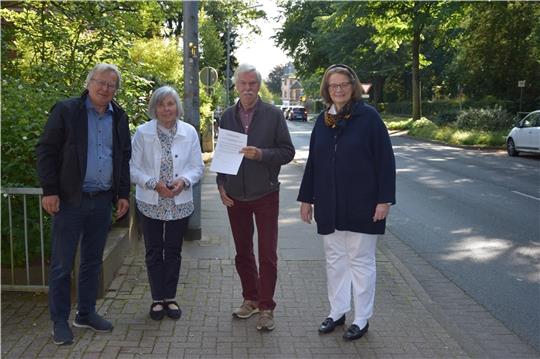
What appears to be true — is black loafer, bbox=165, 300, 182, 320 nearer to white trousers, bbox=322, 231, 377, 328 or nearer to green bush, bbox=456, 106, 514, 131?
white trousers, bbox=322, 231, 377, 328

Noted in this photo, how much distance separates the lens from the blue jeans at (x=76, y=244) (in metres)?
3.97

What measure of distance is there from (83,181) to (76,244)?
460 mm

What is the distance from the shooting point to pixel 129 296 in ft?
16.4

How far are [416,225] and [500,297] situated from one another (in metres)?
3.37

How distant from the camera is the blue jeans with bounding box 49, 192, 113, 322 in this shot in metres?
3.97

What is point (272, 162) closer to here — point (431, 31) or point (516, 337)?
Answer: point (516, 337)

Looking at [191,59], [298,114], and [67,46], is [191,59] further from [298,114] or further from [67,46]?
[298,114]

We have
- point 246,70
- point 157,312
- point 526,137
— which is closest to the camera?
point 246,70

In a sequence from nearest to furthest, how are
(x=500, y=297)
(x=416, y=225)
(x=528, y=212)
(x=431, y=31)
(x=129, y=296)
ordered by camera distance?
1. (x=129, y=296)
2. (x=500, y=297)
3. (x=416, y=225)
4. (x=528, y=212)
5. (x=431, y=31)

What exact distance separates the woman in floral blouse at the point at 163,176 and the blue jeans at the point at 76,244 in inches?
12.6

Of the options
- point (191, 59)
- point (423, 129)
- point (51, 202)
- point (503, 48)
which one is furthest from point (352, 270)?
point (503, 48)

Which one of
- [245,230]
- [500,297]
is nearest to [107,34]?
[245,230]

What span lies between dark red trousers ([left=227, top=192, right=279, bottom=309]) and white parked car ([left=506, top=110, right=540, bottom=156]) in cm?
1683

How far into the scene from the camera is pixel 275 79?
151 metres
